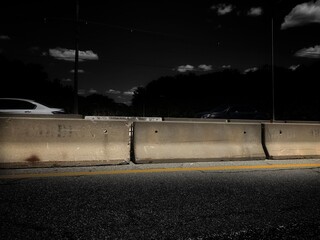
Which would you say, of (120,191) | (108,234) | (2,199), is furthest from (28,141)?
(108,234)

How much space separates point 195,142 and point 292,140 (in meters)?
2.46

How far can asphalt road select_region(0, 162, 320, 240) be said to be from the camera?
257 centimetres

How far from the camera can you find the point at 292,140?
686 centimetres

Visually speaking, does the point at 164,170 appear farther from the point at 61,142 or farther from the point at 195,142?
the point at 61,142

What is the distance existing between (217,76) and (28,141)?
94.5 m

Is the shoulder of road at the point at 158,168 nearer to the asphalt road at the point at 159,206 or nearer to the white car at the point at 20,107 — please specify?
the asphalt road at the point at 159,206

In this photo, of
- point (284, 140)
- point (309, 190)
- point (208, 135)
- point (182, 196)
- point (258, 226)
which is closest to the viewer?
point (258, 226)

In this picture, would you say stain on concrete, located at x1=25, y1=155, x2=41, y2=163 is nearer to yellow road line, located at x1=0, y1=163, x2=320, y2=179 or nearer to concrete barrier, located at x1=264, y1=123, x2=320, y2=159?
yellow road line, located at x1=0, y1=163, x2=320, y2=179

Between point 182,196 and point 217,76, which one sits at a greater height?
point 217,76

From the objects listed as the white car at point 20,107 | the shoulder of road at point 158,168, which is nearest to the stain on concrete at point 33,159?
the shoulder of road at point 158,168

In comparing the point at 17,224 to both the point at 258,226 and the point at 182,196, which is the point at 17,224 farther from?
the point at 258,226

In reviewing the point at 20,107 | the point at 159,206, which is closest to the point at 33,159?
the point at 159,206

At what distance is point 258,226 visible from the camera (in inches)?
108

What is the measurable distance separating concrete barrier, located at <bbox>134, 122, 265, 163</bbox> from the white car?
9946mm
